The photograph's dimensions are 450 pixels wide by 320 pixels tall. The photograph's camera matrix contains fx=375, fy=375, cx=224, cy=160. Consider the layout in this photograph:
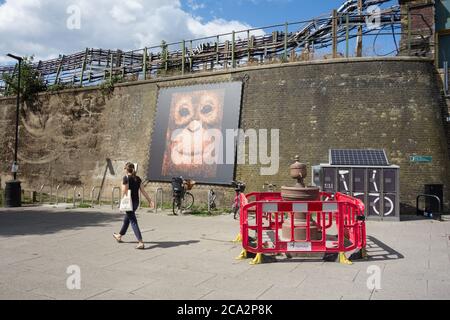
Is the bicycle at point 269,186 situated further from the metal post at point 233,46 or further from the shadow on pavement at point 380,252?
the shadow on pavement at point 380,252

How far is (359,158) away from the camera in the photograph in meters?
12.4

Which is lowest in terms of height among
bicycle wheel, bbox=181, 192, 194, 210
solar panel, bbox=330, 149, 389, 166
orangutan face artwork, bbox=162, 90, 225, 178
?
bicycle wheel, bbox=181, 192, 194, 210

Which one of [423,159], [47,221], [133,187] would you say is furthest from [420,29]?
[47,221]

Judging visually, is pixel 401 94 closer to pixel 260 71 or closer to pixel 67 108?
pixel 260 71

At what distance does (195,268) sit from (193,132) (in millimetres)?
11321

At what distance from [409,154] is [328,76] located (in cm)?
429

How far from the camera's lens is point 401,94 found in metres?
14.2

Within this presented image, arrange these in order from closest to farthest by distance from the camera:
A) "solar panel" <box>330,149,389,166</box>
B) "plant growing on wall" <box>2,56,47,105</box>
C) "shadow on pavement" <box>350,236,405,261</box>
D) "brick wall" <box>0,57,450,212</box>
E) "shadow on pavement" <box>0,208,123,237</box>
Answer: "shadow on pavement" <box>350,236,405,261</box>
"shadow on pavement" <box>0,208,123,237</box>
"solar panel" <box>330,149,389,166</box>
"brick wall" <box>0,57,450,212</box>
"plant growing on wall" <box>2,56,47,105</box>

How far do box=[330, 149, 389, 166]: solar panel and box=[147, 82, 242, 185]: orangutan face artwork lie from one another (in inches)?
185

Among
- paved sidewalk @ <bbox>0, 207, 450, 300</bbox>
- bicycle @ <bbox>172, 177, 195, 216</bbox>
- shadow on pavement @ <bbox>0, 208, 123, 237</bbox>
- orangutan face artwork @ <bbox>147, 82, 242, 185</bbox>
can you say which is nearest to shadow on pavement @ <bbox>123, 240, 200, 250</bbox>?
paved sidewalk @ <bbox>0, 207, 450, 300</bbox>

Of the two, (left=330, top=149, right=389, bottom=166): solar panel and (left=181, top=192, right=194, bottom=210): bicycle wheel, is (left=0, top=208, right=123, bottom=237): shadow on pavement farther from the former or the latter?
(left=330, top=149, right=389, bottom=166): solar panel

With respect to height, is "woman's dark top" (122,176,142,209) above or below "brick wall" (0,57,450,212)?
below

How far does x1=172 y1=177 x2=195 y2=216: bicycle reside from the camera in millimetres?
13682
